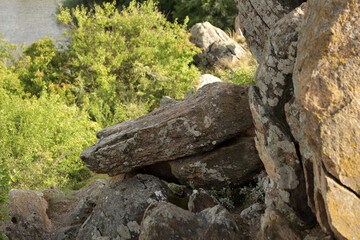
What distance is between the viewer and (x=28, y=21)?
48.9m

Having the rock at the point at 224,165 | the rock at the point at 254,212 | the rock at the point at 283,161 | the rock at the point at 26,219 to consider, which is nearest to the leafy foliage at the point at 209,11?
the rock at the point at 26,219

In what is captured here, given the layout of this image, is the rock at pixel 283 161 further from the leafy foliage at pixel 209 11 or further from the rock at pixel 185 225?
the leafy foliage at pixel 209 11

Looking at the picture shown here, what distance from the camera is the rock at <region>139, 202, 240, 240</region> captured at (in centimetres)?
623

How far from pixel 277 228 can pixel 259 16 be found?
4502mm

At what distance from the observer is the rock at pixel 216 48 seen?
1135 inches

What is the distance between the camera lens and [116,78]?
1038 inches

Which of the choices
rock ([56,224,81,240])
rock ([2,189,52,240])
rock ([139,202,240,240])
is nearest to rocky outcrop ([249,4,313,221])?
rock ([139,202,240,240])

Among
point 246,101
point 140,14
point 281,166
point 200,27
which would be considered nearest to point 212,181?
point 246,101

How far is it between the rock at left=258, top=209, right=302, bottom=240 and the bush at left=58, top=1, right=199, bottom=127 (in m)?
18.3

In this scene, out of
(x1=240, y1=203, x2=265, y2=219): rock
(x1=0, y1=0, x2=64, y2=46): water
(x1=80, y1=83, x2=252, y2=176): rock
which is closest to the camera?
(x1=240, y1=203, x2=265, y2=219): rock

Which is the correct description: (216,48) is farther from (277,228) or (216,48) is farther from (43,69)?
(277,228)

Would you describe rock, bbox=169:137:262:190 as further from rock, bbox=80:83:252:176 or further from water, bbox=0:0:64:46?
water, bbox=0:0:64:46

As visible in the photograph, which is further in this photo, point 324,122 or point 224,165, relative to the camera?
point 224,165

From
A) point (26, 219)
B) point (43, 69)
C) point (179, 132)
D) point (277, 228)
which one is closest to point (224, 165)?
point (179, 132)
